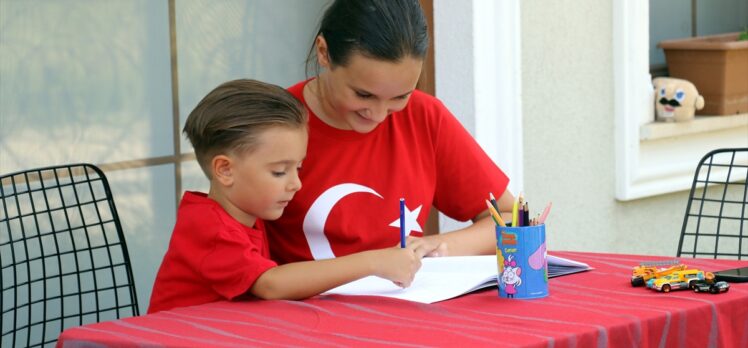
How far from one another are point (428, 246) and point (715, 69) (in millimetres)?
2117

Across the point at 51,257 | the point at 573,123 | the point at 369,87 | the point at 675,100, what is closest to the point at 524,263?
the point at 369,87

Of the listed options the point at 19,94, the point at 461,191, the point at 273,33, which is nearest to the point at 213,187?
the point at 461,191

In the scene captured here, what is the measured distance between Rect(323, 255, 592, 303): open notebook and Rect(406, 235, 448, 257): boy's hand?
3 centimetres

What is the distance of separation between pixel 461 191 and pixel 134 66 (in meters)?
0.91

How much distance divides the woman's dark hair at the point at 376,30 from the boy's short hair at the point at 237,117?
130mm

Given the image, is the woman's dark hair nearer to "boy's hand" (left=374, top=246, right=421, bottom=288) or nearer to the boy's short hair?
the boy's short hair

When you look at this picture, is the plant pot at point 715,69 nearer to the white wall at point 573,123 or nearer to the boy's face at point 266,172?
the white wall at point 573,123

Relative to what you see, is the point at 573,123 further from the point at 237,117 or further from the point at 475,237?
the point at 237,117

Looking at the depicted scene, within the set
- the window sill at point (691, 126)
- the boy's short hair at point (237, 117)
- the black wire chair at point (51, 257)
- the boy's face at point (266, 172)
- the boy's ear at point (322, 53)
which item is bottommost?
the black wire chair at point (51, 257)

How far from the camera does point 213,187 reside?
1876mm

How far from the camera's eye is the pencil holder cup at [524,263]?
1658 mm

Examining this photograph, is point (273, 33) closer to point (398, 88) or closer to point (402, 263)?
point (398, 88)

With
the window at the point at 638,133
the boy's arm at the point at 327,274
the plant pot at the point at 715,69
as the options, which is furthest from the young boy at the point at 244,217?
the plant pot at the point at 715,69

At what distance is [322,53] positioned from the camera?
1.99 m
